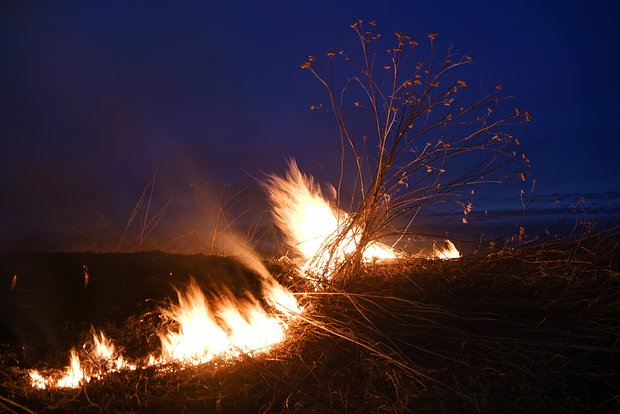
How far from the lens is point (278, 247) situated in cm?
655

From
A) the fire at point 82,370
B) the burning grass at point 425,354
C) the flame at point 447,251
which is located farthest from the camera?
the flame at point 447,251

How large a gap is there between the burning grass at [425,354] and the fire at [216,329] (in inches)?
5.8

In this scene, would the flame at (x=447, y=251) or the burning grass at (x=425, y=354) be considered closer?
the burning grass at (x=425, y=354)

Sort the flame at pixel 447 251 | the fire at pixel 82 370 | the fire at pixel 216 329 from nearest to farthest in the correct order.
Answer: the fire at pixel 82 370, the fire at pixel 216 329, the flame at pixel 447 251

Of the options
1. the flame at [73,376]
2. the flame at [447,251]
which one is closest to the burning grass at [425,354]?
the flame at [73,376]

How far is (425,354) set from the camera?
3.19m

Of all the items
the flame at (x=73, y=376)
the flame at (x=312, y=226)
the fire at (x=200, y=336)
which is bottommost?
the flame at (x=73, y=376)

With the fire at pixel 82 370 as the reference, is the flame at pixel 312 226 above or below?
above

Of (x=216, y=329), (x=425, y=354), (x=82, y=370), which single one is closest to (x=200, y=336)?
(x=216, y=329)

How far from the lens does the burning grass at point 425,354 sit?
2.69 m

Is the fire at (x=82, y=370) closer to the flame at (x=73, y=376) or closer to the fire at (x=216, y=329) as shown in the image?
the flame at (x=73, y=376)

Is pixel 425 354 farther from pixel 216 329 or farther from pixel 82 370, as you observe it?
pixel 82 370

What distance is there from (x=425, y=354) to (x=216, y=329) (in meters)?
1.61

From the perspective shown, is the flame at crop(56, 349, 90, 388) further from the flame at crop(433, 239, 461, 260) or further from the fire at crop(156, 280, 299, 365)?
the flame at crop(433, 239, 461, 260)
